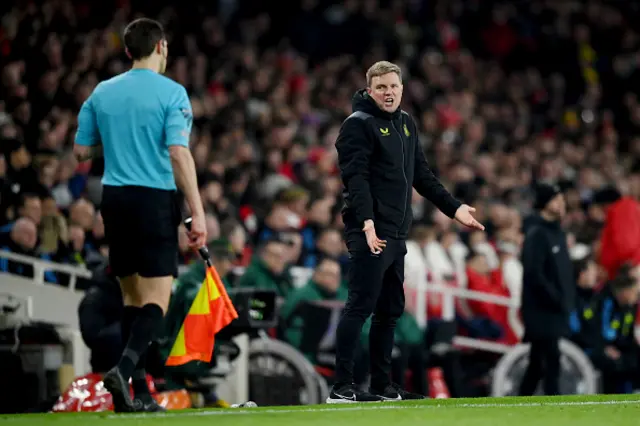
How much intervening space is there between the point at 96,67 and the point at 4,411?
22.7 ft

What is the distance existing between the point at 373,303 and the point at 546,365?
4180 mm

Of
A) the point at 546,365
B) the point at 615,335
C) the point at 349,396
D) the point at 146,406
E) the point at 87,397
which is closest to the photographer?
the point at 146,406

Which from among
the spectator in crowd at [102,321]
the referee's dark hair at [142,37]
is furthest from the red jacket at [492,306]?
the referee's dark hair at [142,37]

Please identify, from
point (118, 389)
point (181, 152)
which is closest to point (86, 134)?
point (181, 152)

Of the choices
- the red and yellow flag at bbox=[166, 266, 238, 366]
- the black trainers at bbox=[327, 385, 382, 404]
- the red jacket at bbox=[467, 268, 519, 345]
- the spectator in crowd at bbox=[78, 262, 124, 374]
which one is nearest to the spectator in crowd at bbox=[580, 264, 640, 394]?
the red jacket at bbox=[467, 268, 519, 345]

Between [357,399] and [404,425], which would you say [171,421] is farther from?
[357,399]

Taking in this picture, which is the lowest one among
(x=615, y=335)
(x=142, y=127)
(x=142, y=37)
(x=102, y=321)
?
(x=615, y=335)

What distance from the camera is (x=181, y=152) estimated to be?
788 centimetres

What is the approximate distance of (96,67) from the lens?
17.5m

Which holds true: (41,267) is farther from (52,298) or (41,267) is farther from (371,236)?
(371,236)

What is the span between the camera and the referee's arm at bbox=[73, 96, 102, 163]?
26.7 ft

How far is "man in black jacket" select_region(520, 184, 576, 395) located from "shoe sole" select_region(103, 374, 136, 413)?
5.39 metres

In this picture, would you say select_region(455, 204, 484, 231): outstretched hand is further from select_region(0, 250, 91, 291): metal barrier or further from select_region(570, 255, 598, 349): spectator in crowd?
select_region(570, 255, 598, 349): spectator in crowd

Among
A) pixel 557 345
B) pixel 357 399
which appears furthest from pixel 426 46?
pixel 357 399
